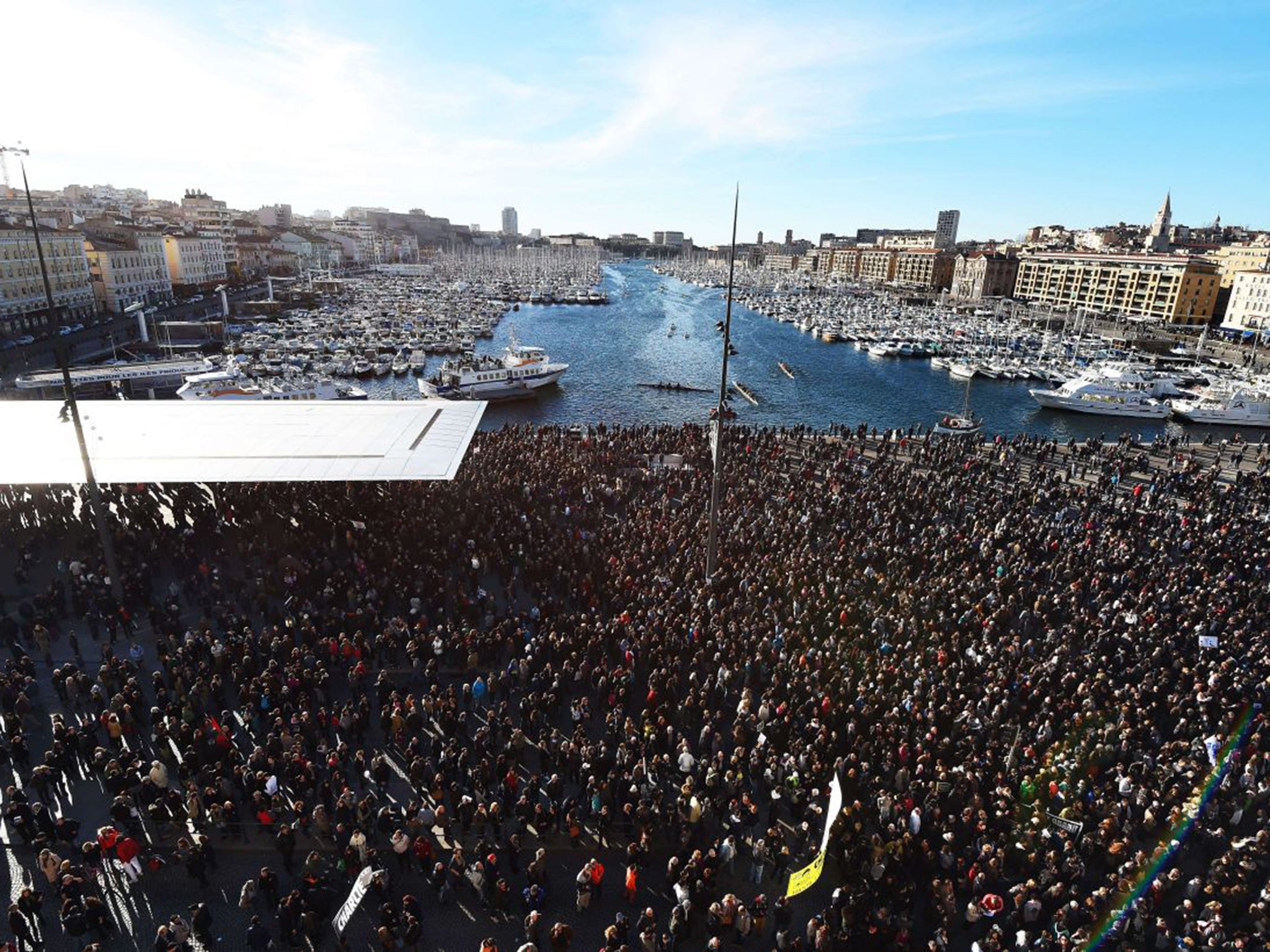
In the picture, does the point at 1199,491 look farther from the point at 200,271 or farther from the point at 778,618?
the point at 200,271

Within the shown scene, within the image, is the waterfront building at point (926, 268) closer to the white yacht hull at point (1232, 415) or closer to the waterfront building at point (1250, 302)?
the waterfront building at point (1250, 302)

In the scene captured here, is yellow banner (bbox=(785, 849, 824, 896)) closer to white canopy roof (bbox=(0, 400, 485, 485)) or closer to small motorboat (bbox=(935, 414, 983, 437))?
white canopy roof (bbox=(0, 400, 485, 485))

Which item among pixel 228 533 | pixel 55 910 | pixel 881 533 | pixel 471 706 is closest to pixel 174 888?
pixel 55 910

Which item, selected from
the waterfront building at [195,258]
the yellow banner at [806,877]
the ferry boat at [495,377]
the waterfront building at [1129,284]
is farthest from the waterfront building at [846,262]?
the yellow banner at [806,877]

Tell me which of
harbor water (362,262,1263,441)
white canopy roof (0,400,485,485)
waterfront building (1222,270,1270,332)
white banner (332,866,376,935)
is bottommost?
harbor water (362,262,1263,441)

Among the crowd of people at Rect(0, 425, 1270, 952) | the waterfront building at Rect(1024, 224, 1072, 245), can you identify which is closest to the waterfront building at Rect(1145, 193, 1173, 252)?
the waterfront building at Rect(1024, 224, 1072, 245)
